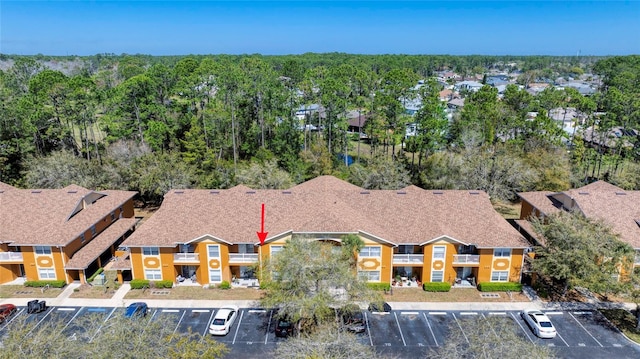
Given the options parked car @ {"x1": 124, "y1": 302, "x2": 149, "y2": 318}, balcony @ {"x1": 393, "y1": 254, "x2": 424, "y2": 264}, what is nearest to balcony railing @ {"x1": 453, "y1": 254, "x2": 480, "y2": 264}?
balcony @ {"x1": 393, "y1": 254, "x2": 424, "y2": 264}

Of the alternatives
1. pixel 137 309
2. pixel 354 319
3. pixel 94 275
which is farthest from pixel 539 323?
pixel 94 275

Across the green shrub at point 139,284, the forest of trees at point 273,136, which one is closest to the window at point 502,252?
the forest of trees at point 273,136

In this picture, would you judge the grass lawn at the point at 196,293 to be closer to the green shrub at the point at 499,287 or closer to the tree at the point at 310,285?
the tree at the point at 310,285

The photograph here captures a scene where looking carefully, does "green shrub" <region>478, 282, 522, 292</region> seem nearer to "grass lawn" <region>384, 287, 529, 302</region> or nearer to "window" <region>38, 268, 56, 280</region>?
"grass lawn" <region>384, 287, 529, 302</region>

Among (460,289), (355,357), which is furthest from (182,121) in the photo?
(355,357)

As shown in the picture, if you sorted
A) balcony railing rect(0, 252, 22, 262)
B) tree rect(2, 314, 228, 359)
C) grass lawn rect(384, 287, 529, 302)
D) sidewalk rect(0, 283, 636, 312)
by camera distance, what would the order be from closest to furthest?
tree rect(2, 314, 228, 359) → sidewalk rect(0, 283, 636, 312) → grass lawn rect(384, 287, 529, 302) → balcony railing rect(0, 252, 22, 262)

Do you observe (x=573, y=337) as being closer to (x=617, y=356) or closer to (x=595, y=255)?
(x=617, y=356)

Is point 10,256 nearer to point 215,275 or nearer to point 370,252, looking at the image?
point 215,275
